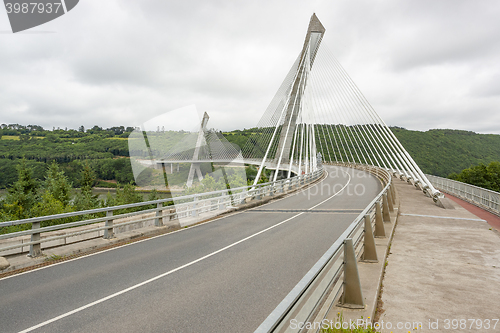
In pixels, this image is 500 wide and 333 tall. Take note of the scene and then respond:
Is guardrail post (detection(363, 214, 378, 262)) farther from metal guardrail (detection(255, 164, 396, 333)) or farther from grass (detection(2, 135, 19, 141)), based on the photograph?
grass (detection(2, 135, 19, 141))

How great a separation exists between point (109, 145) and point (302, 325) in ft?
286

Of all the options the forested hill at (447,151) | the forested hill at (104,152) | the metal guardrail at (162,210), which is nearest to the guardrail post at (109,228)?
the metal guardrail at (162,210)

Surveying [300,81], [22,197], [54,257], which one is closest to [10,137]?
[22,197]

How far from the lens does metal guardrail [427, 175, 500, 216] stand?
15.3 m

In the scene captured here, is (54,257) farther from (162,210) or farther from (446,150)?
(446,150)

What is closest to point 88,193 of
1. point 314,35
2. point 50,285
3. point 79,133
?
point 314,35

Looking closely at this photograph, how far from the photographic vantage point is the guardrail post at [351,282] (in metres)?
3.71

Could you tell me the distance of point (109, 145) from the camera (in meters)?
80.0

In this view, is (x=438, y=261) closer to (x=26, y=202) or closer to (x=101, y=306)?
(x=101, y=306)

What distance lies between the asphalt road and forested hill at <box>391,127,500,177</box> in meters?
87.7

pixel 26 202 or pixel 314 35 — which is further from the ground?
pixel 314 35

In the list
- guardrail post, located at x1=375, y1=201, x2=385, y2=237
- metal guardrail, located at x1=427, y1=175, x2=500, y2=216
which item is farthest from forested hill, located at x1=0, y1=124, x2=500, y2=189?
guardrail post, located at x1=375, y1=201, x2=385, y2=237

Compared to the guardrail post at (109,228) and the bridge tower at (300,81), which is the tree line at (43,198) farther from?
the bridge tower at (300,81)

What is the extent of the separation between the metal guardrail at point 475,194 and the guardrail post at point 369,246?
1327 centimetres
